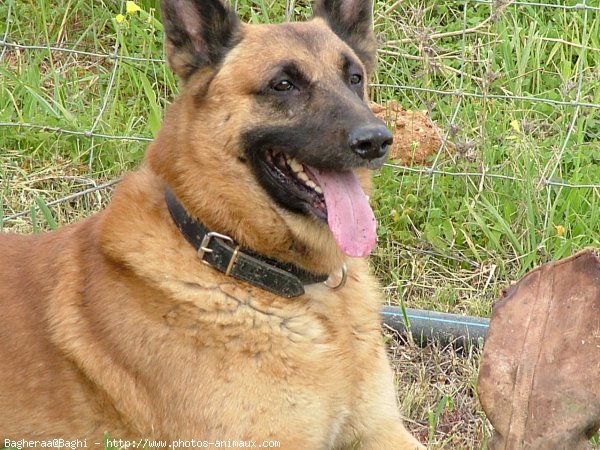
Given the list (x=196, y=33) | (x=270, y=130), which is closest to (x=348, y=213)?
(x=270, y=130)

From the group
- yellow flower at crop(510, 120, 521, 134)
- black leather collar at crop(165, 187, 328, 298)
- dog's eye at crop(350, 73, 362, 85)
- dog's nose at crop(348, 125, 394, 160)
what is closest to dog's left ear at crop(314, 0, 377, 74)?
dog's eye at crop(350, 73, 362, 85)

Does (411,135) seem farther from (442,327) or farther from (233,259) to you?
(233,259)

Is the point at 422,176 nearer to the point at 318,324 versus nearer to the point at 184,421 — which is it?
the point at 318,324

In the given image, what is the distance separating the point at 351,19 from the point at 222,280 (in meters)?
1.08

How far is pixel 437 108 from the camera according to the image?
17.1 feet

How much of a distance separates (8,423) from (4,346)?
226 mm

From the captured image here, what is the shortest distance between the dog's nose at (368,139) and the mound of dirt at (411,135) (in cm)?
180

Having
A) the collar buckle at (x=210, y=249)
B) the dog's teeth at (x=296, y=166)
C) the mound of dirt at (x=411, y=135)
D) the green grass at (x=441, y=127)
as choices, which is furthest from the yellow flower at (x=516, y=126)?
the collar buckle at (x=210, y=249)

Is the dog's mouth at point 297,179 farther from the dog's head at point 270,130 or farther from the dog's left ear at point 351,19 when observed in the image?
the dog's left ear at point 351,19

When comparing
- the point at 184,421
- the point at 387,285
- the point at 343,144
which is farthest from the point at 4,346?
the point at 387,285

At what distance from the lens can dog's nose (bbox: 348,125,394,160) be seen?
10.1 feet

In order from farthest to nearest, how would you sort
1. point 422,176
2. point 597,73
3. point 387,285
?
point 597,73, point 422,176, point 387,285

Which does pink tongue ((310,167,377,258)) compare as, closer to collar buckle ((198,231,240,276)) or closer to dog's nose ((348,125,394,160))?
dog's nose ((348,125,394,160))

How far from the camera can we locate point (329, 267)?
128 inches
